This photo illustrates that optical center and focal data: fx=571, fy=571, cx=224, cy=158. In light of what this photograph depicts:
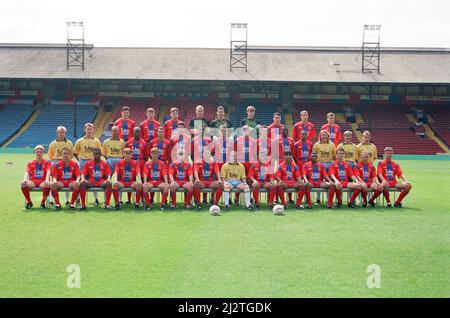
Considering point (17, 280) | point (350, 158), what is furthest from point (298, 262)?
point (350, 158)

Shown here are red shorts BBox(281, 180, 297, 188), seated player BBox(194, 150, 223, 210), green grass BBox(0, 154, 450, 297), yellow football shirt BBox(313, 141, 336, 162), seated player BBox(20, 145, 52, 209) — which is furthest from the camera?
yellow football shirt BBox(313, 141, 336, 162)

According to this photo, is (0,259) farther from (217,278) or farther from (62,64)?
(62,64)

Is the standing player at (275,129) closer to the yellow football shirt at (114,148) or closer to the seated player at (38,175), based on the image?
the yellow football shirt at (114,148)

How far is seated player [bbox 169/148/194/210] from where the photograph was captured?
41.2 feet

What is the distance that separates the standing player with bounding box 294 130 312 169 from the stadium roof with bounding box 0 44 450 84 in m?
26.3

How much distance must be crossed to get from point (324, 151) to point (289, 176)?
1134mm

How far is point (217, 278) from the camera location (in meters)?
6.56

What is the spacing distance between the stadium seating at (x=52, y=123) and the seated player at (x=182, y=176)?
2856 cm

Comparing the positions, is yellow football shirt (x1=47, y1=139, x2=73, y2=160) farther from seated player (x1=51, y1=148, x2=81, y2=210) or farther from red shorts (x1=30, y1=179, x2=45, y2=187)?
red shorts (x1=30, y1=179, x2=45, y2=187)

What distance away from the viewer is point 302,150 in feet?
44.4

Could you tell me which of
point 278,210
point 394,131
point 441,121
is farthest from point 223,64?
point 278,210

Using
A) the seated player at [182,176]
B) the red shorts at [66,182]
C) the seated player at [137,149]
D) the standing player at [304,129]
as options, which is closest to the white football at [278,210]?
the seated player at [182,176]

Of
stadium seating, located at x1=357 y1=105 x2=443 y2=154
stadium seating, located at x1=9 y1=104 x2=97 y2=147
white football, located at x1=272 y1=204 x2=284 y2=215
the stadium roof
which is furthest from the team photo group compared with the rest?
stadium seating, located at x1=9 y1=104 x2=97 y2=147
